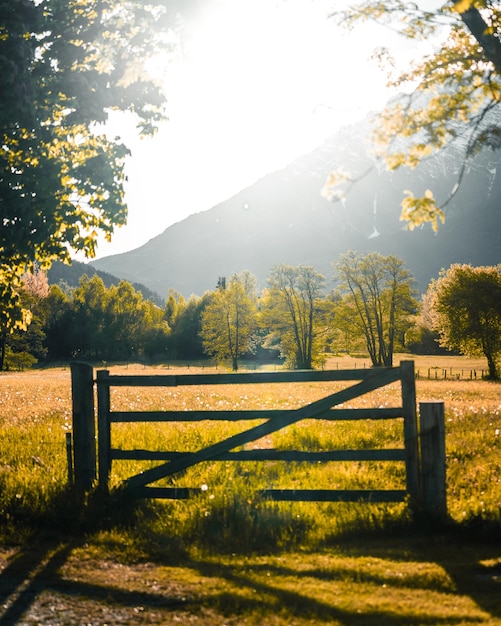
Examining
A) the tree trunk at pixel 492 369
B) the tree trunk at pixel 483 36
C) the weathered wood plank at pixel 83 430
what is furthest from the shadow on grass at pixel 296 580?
the tree trunk at pixel 492 369

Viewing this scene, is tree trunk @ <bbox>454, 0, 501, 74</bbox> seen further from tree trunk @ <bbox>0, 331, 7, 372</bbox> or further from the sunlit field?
tree trunk @ <bbox>0, 331, 7, 372</bbox>

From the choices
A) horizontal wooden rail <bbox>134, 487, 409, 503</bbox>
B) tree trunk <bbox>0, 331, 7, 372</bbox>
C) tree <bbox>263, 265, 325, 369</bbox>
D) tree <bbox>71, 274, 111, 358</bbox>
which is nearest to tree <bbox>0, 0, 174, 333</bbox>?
horizontal wooden rail <bbox>134, 487, 409, 503</bbox>

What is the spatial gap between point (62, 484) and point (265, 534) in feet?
10.7

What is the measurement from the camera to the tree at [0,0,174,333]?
1084 cm

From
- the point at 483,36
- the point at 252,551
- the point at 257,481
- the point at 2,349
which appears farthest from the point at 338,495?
the point at 2,349

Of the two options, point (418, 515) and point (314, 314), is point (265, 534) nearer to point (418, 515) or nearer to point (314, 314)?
point (418, 515)

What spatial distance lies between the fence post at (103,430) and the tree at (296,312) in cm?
7101

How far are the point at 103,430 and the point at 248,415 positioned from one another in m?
2.25

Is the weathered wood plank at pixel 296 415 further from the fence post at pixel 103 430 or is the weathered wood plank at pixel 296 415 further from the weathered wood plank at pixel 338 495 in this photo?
the fence post at pixel 103 430

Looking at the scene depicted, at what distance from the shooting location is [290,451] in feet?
24.8

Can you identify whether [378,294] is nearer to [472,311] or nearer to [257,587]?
[472,311]

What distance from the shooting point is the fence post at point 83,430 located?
835cm

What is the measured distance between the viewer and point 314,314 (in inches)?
3226

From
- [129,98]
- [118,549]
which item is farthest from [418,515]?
[129,98]
